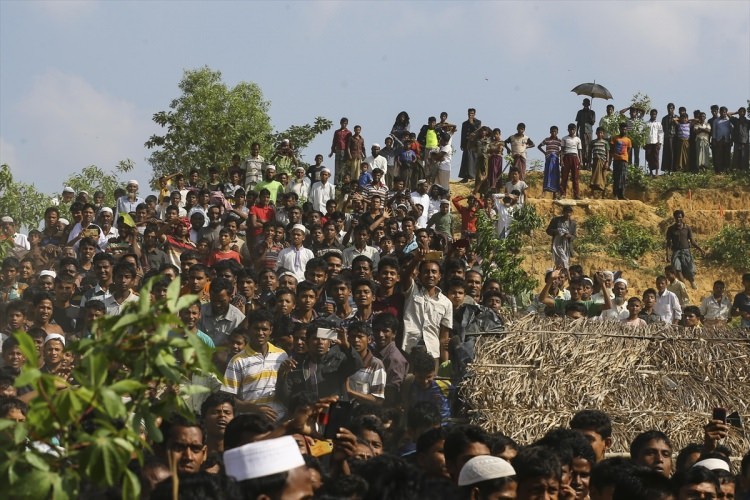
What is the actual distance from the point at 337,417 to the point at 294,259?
607cm

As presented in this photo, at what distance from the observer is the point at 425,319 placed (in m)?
11.2

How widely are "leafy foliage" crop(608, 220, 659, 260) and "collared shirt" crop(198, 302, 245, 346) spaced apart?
17.0 meters

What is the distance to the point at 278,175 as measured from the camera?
2022cm

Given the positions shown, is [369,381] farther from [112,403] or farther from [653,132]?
[653,132]

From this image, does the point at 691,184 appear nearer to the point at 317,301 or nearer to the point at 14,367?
the point at 317,301

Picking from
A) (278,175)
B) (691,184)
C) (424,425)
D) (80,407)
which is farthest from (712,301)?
(80,407)

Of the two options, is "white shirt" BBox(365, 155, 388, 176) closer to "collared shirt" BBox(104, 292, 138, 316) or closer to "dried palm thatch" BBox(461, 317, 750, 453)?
"collared shirt" BBox(104, 292, 138, 316)

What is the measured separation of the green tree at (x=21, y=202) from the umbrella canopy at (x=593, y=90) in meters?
13.3

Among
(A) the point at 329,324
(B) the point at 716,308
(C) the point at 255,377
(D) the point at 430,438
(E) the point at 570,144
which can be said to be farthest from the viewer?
(E) the point at 570,144

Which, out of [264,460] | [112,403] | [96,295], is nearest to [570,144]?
[96,295]

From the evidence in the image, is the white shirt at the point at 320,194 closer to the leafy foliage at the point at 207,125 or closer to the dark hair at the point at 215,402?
the leafy foliage at the point at 207,125

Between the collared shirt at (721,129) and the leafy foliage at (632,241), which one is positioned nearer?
the leafy foliage at (632,241)

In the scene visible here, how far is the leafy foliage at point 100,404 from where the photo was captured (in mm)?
3535

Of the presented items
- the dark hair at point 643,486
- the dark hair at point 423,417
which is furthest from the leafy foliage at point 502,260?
the dark hair at point 643,486
